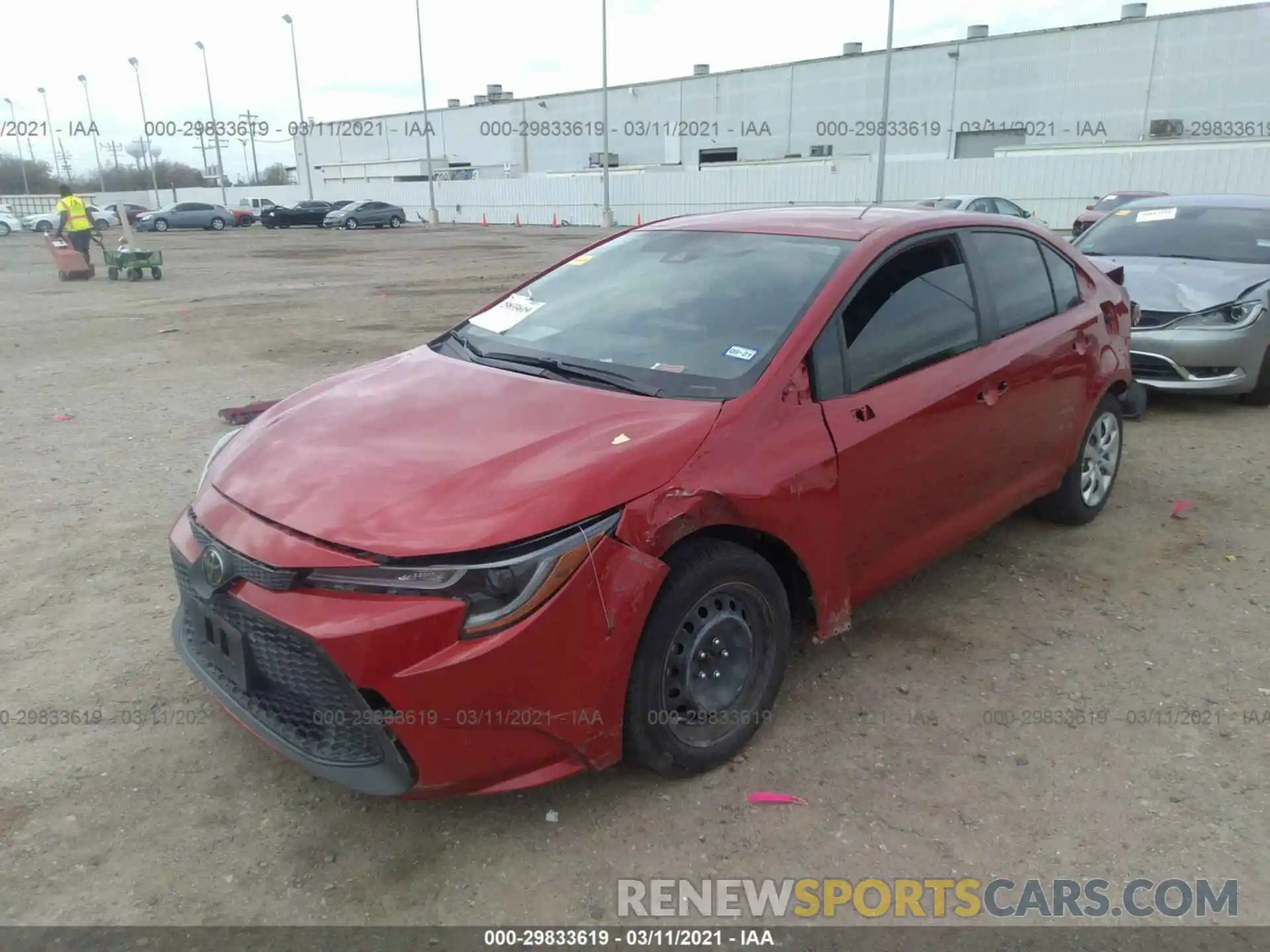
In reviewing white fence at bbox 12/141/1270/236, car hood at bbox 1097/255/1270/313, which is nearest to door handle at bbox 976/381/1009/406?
car hood at bbox 1097/255/1270/313

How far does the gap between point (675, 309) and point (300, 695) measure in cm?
191

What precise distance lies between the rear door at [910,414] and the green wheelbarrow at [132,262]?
18828 millimetres

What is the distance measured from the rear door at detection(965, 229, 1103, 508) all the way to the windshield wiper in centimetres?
168

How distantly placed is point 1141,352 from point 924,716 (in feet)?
16.4

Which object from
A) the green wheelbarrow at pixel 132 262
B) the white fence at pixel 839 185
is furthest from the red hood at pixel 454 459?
the white fence at pixel 839 185

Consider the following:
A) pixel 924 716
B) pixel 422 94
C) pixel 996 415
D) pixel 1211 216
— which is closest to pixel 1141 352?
pixel 1211 216

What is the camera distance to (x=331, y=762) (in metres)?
2.47

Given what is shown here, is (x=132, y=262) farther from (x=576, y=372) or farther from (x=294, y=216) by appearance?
(x=294, y=216)

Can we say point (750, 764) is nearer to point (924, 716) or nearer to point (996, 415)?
point (924, 716)

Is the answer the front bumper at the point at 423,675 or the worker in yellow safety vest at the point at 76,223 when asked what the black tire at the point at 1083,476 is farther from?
the worker in yellow safety vest at the point at 76,223

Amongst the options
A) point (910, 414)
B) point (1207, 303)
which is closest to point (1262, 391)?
point (1207, 303)

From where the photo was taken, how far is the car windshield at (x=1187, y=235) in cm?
745

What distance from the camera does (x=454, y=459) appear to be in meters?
2.68

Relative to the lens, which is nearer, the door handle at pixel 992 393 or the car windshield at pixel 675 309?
the car windshield at pixel 675 309
